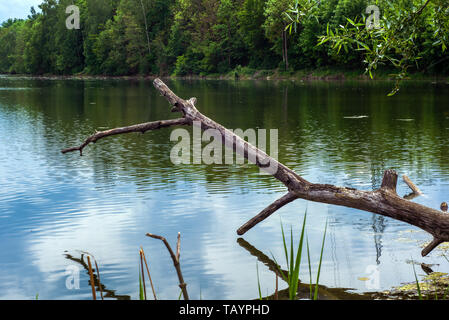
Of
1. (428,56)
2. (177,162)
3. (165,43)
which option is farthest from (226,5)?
(177,162)

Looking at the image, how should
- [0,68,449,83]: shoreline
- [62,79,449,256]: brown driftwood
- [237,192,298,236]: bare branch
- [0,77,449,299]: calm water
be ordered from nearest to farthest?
[62,79,449,256]: brown driftwood → [0,77,449,299]: calm water → [237,192,298,236]: bare branch → [0,68,449,83]: shoreline

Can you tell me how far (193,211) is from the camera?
32.7ft

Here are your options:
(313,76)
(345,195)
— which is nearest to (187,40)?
(313,76)

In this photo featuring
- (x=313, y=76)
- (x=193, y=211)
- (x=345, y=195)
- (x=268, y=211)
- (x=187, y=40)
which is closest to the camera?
(x=345, y=195)

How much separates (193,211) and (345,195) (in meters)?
3.88

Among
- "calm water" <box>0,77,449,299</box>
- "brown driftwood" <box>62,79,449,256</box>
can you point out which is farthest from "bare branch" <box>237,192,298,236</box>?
"calm water" <box>0,77,449,299</box>

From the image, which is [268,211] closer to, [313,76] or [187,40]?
[313,76]

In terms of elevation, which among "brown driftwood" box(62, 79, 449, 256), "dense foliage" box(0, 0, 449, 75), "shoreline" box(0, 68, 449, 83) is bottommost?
"brown driftwood" box(62, 79, 449, 256)

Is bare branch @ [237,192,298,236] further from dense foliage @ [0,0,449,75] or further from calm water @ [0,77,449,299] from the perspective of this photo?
dense foliage @ [0,0,449,75]

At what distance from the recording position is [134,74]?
10300 cm

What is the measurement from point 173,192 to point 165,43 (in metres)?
91.9

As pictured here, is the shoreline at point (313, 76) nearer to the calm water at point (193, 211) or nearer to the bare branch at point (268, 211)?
the calm water at point (193, 211)

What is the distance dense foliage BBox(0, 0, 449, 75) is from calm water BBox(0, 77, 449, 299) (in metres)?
32.7

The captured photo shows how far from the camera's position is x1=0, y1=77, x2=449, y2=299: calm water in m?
6.99
